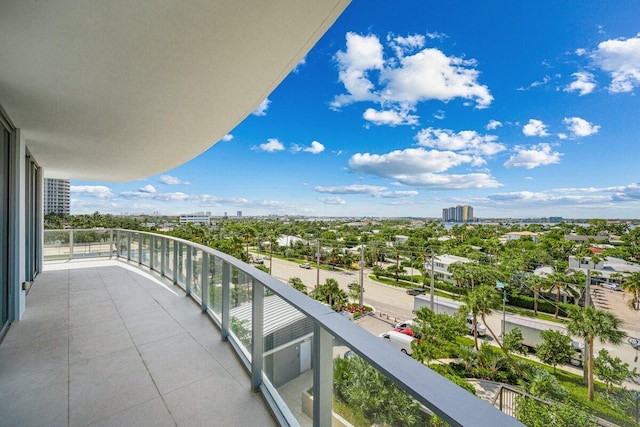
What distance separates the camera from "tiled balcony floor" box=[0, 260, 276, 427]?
1.99 meters

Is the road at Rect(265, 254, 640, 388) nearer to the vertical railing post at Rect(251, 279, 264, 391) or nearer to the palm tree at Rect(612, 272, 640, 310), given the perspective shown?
the palm tree at Rect(612, 272, 640, 310)

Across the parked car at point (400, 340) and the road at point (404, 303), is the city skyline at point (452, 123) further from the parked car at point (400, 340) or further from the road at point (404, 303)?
the parked car at point (400, 340)

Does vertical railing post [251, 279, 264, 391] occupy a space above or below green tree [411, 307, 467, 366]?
above

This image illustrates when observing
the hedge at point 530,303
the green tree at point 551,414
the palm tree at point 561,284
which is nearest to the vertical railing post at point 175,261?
the green tree at point 551,414

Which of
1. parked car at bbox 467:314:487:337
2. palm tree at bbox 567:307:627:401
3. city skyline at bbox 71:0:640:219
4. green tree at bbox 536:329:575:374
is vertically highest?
city skyline at bbox 71:0:640:219

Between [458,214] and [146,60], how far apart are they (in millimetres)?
71828

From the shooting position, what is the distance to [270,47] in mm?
2357

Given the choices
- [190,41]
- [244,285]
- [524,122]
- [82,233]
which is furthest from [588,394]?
→ [524,122]

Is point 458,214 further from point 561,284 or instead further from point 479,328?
point 479,328

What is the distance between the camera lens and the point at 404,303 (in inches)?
1267

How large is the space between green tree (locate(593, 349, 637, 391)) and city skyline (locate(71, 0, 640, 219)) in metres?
21.6

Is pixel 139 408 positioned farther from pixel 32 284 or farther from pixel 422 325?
pixel 422 325

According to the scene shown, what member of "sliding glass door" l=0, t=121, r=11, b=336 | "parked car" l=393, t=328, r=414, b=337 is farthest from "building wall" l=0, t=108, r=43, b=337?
"parked car" l=393, t=328, r=414, b=337

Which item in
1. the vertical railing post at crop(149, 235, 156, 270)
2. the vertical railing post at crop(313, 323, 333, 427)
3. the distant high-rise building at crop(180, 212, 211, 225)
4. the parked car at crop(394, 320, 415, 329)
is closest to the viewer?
the vertical railing post at crop(313, 323, 333, 427)
